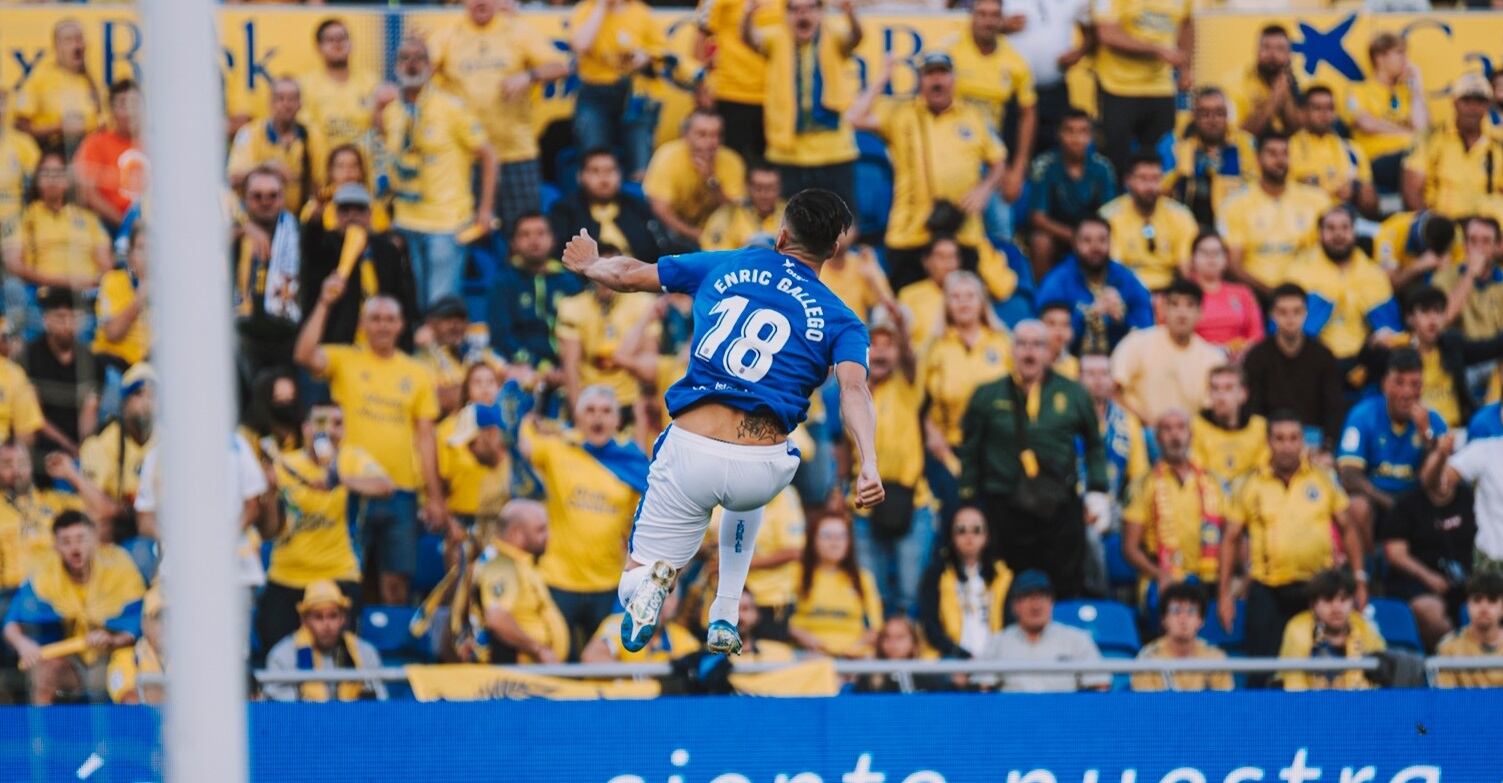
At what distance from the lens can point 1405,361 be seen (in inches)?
499

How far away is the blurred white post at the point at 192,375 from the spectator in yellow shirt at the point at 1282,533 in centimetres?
713

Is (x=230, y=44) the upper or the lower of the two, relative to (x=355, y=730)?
upper

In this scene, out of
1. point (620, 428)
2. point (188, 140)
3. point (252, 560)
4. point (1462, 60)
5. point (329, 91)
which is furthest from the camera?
point (1462, 60)

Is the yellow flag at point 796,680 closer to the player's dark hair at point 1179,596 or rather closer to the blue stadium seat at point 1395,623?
the player's dark hair at point 1179,596

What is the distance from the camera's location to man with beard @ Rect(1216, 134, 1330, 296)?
13414mm

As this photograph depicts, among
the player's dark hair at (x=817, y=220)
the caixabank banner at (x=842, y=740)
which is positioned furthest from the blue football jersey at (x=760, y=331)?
the caixabank banner at (x=842, y=740)

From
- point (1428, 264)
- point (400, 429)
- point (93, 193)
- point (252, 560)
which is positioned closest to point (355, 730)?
point (252, 560)

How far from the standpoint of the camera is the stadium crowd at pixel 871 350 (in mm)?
11367

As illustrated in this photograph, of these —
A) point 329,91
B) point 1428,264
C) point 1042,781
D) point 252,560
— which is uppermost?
point 329,91

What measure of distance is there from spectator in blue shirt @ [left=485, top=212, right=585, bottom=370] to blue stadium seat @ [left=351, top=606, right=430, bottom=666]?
1.81 m

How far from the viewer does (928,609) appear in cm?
1159

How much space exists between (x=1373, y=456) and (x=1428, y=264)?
5.08 feet

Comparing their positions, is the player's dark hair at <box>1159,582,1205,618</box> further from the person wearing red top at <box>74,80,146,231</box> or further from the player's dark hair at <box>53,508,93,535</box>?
the person wearing red top at <box>74,80,146,231</box>

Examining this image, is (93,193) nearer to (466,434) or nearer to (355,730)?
(466,434)
